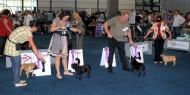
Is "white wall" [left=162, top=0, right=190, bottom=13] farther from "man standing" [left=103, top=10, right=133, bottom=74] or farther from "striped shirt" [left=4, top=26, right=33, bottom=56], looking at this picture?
"striped shirt" [left=4, top=26, right=33, bottom=56]

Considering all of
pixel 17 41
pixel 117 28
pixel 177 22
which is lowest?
pixel 17 41

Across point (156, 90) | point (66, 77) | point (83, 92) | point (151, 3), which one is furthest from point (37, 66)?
point (151, 3)

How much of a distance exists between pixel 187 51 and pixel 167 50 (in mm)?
741

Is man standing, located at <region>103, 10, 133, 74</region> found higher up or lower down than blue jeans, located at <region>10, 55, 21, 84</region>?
higher up

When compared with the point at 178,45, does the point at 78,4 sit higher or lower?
higher

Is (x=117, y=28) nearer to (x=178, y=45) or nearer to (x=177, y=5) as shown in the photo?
(x=178, y=45)

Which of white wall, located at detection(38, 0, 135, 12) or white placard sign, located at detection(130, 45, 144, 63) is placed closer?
white placard sign, located at detection(130, 45, 144, 63)

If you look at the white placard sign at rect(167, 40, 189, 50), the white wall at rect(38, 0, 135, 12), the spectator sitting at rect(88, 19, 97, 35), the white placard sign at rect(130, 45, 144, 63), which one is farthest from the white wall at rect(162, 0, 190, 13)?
the white placard sign at rect(130, 45, 144, 63)

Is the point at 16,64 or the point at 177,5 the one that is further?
the point at 177,5

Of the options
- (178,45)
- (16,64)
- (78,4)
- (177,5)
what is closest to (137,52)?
(178,45)

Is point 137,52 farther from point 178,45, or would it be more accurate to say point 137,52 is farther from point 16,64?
point 16,64

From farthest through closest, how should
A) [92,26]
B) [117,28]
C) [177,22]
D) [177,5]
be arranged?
[177,5] < [92,26] < [177,22] < [117,28]

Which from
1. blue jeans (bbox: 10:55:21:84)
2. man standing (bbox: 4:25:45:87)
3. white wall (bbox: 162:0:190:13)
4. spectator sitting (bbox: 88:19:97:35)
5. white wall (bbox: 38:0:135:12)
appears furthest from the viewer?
white wall (bbox: 162:0:190:13)

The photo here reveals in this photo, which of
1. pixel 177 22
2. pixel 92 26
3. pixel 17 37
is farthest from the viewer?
pixel 92 26
